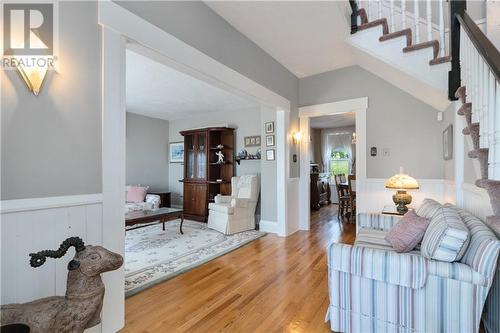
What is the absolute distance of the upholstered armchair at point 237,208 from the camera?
14.2 feet

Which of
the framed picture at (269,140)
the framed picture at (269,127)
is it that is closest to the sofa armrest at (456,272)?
the framed picture at (269,140)

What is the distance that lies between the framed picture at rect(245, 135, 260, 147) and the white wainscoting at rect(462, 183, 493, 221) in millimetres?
3642

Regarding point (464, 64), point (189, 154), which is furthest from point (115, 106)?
point (189, 154)

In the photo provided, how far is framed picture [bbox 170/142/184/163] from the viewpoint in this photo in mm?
6832

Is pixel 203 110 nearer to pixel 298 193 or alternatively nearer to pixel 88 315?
pixel 298 193

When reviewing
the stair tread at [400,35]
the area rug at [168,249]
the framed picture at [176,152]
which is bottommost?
the area rug at [168,249]

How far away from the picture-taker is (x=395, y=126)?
12.4ft

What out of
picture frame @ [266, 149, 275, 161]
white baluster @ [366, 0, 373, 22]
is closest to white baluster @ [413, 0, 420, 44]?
white baluster @ [366, 0, 373, 22]

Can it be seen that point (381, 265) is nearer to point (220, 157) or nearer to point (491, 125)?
point (491, 125)

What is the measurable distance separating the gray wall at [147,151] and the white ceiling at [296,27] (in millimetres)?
4223

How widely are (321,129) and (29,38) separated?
26.7ft

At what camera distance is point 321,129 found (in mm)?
8570

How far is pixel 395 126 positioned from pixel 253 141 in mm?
2746

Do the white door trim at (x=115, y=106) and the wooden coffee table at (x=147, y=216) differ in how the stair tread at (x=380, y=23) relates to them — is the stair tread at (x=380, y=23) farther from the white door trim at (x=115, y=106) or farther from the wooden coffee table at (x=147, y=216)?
the wooden coffee table at (x=147, y=216)
